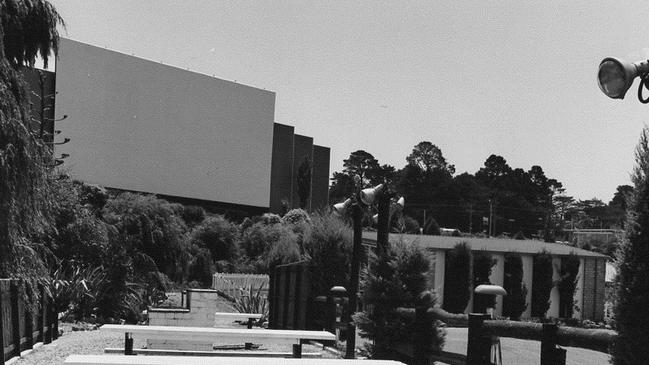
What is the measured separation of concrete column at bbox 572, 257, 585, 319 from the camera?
1394 inches

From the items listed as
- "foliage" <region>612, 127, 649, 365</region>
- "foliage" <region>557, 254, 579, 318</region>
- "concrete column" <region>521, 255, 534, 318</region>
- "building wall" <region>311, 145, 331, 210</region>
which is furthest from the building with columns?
"building wall" <region>311, 145, 331, 210</region>

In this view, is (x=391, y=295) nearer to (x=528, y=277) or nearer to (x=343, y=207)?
(x=343, y=207)

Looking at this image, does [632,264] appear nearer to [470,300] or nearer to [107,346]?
[107,346]

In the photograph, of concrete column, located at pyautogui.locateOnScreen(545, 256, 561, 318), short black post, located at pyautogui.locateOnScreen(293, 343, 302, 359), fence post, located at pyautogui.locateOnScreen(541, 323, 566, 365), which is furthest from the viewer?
concrete column, located at pyautogui.locateOnScreen(545, 256, 561, 318)

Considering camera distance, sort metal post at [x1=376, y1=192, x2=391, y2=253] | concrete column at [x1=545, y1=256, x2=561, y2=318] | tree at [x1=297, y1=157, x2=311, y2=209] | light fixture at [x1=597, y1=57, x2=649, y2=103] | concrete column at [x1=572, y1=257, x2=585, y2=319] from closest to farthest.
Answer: light fixture at [x1=597, y1=57, x2=649, y2=103] → metal post at [x1=376, y1=192, x2=391, y2=253] → concrete column at [x1=545, y1=256, x2=561, y2=318] → concrete column at [x1=572, y1=257, x2=585, y2=319] → tree at [x1=297, y1=157, x2=311, y2=209]

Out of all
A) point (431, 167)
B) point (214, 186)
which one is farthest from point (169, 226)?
point (431, 167)

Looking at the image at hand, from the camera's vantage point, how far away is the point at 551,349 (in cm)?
580

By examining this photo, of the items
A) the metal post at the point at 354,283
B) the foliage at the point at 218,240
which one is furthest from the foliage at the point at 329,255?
the foliage at the point at 218,240

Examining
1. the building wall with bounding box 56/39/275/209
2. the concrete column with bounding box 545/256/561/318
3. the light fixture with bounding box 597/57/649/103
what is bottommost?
the concrete column with bounding box 545/256/561/318

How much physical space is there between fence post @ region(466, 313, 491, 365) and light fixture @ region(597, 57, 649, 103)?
2.82 metres

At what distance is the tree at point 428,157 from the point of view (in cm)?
9588

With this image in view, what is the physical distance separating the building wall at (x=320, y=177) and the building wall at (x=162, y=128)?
709cm

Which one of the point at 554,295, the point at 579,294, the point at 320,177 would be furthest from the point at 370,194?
the point at 320,177

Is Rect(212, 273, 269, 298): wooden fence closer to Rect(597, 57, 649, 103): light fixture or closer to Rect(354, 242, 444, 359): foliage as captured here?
Rect(354, 242, 444, 359): foliage
